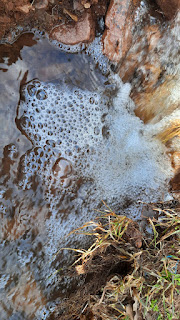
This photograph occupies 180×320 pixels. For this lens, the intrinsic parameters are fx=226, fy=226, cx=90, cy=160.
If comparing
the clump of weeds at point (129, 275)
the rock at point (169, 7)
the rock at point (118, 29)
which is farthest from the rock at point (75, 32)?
the clump of weeds at point (129, 275)

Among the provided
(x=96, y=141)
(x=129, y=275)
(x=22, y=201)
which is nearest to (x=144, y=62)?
(x=96, y=141)

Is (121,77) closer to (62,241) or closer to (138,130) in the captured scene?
(138,130)

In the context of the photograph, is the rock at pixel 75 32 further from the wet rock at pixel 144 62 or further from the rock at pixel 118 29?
the wet rock at pixel 144 62

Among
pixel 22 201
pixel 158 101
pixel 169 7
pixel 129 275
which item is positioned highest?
pixel 169 7

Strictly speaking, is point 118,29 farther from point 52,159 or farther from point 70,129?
point 52,159

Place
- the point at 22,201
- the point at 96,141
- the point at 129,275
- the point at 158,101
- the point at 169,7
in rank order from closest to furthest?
the point at 129,275 → the point at 22,201 → the point at 169,7 → the point at 96,141 → the point at 158,101

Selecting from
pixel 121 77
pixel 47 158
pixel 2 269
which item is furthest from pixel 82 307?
pixel 121 77

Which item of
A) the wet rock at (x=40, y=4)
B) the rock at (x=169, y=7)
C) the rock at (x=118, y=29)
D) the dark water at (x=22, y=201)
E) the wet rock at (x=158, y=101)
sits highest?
the rock at (x=169, y=7)
